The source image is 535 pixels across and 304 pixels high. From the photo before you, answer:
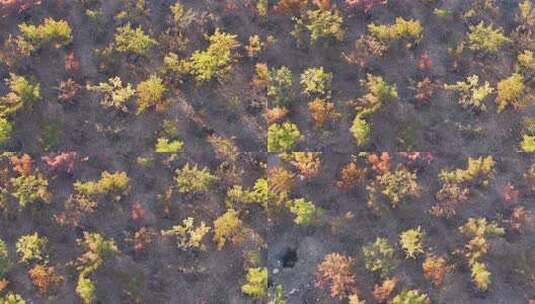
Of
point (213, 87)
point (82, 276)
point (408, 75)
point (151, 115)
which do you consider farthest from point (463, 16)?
point (82, 276)

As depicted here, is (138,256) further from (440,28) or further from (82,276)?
(440,28)

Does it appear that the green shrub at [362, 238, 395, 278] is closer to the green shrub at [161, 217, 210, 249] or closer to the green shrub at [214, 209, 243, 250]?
the green shrub at [214, 209, 243, 250]

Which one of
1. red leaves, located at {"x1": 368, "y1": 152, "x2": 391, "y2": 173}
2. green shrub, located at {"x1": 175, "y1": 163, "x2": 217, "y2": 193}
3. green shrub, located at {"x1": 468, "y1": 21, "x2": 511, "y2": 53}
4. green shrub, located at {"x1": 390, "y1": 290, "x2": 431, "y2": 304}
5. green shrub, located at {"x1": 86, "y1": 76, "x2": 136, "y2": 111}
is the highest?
green shrub, located at {"x1": 86, "y1": 76, "x2": 136, "y2": 111}

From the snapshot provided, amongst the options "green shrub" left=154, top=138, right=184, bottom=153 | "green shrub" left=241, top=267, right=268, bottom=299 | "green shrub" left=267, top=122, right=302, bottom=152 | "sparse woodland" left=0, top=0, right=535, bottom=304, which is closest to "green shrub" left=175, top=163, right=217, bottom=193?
"sparse woodland" left=0, top=0, right=535, bottom=304

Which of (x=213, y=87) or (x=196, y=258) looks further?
(x=213, y=87)

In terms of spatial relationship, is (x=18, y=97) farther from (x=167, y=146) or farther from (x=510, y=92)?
(x=510, y=92)

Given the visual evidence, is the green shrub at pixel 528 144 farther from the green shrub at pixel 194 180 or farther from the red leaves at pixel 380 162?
the green shrub at pixel 194 180

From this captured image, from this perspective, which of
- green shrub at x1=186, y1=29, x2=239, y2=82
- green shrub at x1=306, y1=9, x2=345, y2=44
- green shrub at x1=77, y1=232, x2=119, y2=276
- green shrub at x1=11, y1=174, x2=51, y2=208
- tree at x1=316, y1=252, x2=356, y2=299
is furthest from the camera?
green shrub at x1=306, y1=9, x2=345, y2=44
